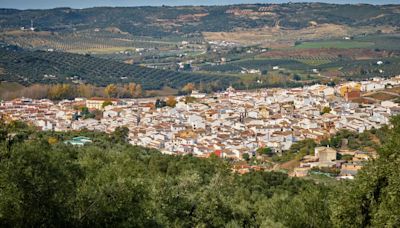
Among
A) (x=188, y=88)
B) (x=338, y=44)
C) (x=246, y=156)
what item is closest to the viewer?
(x=246, y=156)

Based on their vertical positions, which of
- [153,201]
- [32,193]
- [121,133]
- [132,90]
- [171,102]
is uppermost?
[32,193]

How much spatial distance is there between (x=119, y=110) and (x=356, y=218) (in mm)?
44202

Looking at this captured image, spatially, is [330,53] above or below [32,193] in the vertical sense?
below

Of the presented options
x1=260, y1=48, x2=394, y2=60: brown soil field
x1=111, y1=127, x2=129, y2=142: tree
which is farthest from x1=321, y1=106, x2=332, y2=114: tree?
x1=260, y1=48, x2=394, y2=60: brown soil field

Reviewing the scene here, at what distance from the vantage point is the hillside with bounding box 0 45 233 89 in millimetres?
73875

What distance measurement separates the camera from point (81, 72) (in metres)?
79.0

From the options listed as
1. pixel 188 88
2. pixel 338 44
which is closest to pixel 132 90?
pixel 188 88

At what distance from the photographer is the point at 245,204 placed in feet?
56.7

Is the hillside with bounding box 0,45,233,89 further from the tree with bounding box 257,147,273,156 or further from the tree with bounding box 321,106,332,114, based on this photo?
the tree with bounding box 257,147,273,156

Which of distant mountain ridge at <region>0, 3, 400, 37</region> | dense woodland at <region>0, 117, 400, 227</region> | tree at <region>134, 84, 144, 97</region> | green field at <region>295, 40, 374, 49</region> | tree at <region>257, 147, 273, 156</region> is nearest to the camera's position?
dense woodland at <region>0, 117, 400, 227</region>

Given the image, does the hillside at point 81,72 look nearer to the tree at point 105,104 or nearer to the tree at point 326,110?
the tree at point 105,104

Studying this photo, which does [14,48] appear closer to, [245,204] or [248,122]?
[248,122]

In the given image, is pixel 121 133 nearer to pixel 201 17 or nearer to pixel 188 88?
pixel 188 88

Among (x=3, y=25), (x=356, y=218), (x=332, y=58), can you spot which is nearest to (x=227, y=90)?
(x=332, y=58)
